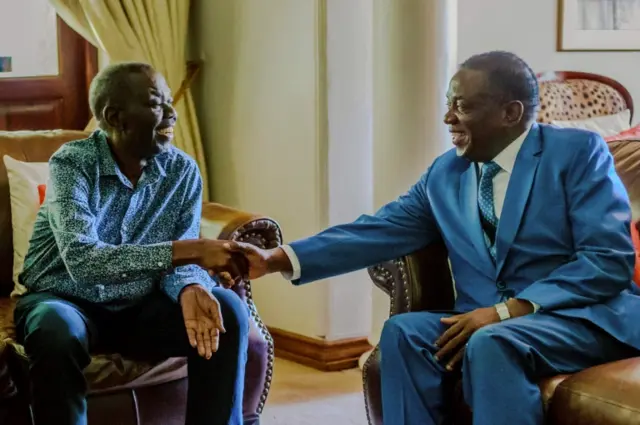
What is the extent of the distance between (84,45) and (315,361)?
5.48 feet

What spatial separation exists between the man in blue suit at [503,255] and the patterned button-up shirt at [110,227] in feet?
0.80

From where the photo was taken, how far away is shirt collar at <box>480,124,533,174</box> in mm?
2230

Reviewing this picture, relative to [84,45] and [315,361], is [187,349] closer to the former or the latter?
[315,361]

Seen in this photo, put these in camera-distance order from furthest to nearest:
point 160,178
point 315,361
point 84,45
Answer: point 84,45 → point 315,361 → point 160,178

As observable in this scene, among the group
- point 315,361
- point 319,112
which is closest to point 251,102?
point 319,112

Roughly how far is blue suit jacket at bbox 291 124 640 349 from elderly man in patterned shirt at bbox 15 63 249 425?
274mm

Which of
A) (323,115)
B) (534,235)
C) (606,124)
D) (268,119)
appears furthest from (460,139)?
(606,124)

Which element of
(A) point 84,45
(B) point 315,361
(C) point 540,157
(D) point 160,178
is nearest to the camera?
(C) point 540,157

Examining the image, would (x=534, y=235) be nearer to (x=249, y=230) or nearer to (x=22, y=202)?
(x=249, y=230)

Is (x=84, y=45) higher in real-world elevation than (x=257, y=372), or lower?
higher

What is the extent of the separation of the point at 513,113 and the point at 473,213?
26 centimetres

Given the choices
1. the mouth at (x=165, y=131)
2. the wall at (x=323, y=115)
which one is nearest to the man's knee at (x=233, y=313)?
the mouth at (x=165, y=131)

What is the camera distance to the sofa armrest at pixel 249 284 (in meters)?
2.51

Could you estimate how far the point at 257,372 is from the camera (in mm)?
2516
